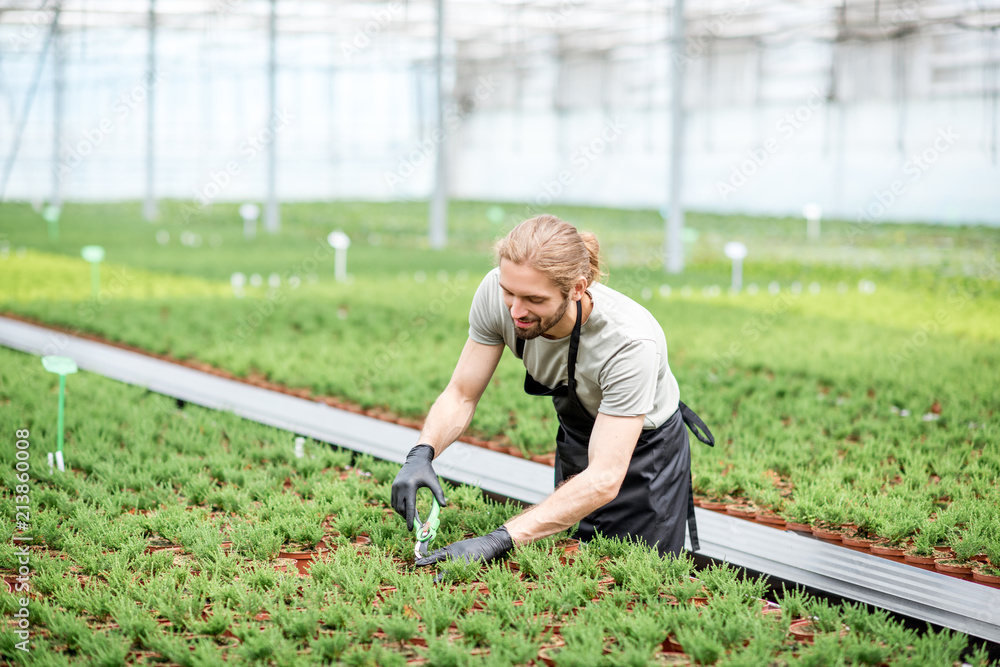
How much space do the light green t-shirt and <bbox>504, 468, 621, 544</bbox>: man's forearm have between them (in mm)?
190

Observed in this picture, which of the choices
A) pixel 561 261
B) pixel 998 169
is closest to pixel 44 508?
pixel 561 261

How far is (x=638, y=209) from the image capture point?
25.6 m

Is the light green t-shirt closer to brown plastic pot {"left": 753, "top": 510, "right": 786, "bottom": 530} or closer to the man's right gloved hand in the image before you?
the man's right gloved hand

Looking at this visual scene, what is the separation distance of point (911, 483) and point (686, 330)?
11.9 feet

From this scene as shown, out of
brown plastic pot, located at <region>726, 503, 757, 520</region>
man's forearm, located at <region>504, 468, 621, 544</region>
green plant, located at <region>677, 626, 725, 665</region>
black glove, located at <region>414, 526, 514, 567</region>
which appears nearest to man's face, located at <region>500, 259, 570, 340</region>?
man's forearm, located at <region>504, 468, 621, 544</region>

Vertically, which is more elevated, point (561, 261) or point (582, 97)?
point (582, 97)

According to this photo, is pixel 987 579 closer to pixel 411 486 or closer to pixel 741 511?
pixel 741 511

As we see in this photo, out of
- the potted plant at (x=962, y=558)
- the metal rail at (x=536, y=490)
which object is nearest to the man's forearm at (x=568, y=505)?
the metal rail at (x=536, y=490)

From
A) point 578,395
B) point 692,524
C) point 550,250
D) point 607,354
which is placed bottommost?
point 692,524

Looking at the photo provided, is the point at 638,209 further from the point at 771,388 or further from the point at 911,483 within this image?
the point at 911,483

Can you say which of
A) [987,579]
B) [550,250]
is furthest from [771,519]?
[550,250]

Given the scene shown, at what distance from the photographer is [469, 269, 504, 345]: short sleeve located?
2.68 m

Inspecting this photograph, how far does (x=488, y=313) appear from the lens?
2703 millimetres

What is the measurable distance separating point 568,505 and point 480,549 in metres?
0.30
